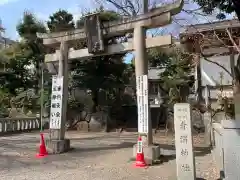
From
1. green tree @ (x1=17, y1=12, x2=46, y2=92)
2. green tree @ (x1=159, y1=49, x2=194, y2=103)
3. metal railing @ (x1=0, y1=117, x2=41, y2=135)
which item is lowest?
metal railing @ (x1=0, y1=117, x2=41, y2=135)

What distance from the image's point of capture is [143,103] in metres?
8.30

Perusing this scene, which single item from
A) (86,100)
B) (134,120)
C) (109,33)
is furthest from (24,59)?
(109,33)

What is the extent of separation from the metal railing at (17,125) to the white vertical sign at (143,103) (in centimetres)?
980

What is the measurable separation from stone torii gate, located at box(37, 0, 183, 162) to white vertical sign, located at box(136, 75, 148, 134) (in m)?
0.22

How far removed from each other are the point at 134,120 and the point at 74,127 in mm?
3700

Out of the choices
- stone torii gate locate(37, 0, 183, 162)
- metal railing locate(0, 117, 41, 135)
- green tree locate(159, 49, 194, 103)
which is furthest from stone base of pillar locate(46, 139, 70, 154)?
green tree locate(159, 49, 194, 103)

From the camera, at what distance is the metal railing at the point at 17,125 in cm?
1583

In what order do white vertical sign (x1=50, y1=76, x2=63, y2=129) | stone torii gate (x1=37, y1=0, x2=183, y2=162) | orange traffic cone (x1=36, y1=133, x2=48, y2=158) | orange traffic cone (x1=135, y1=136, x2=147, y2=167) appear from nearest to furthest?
orange traffic cone (x1=135, y1=136, x2=147, y2=167) → stone torii gate (x1=37, y1=0, x2=183, y2=162) → orange traffic cone (x1=36, y1=133, x2=48, y2=158) → white vertical sign (x1=50, y1=76, x2=63, y2=129)

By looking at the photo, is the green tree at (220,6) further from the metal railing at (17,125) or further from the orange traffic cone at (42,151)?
the metal railing at (17,125)

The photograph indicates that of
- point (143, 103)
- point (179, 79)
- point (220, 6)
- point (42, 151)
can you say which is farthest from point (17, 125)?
point (220, 6)

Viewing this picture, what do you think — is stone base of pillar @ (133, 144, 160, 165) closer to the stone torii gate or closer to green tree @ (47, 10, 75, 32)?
the stone torii gate

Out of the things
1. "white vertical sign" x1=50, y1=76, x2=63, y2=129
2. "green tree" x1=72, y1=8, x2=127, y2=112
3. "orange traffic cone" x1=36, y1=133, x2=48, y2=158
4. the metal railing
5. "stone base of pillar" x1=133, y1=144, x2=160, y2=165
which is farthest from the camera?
"green tree" x1=72, y1=8, x2=127, y2=112

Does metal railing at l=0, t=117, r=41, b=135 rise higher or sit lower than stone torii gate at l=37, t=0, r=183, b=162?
lower

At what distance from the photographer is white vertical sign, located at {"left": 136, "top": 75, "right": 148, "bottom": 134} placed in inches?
323
